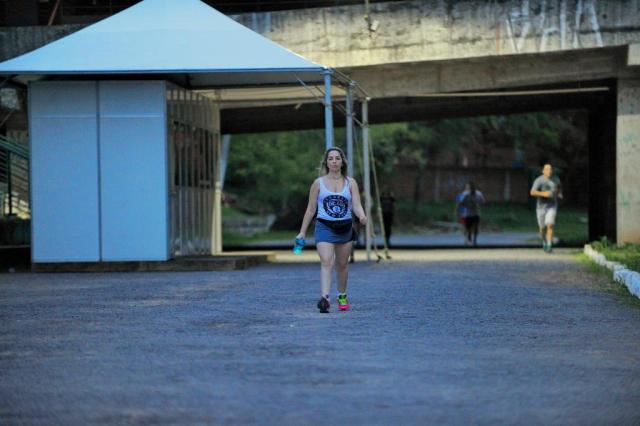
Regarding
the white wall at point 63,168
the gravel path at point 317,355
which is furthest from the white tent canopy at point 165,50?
the gravel path at point 317,355

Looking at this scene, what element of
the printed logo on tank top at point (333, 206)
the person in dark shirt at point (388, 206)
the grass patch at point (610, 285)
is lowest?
the grass patch at point (610, 285)

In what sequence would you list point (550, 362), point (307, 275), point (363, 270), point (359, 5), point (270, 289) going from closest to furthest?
point (550, 362), point (270, 289), point (307, 275), point (363, 270), point (359, 5)

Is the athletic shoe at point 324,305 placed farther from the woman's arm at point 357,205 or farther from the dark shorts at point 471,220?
the dark shorts at point 471,220

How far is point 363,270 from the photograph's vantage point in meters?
20.6

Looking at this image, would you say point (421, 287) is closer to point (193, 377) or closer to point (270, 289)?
point (270, 289)

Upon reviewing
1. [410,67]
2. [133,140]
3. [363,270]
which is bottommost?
[363,270]

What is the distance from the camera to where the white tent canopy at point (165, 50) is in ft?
64.4

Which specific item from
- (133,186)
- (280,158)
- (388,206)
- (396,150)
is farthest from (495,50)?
(396,150)

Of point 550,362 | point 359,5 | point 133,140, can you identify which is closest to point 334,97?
point 359,5

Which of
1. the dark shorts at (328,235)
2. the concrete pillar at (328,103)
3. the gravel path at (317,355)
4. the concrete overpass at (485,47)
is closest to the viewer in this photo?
the gravel path at (317,355)

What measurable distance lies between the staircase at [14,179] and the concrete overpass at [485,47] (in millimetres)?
2050

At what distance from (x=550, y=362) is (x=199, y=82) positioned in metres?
15.9

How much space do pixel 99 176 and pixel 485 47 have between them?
8.88 meters

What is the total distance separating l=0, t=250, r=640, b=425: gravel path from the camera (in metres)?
6.96
